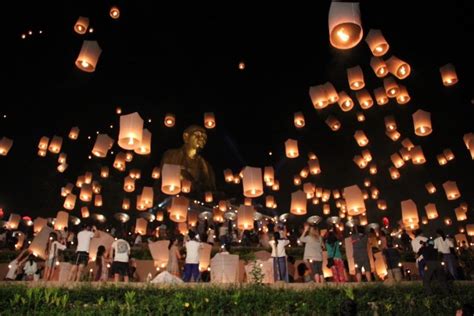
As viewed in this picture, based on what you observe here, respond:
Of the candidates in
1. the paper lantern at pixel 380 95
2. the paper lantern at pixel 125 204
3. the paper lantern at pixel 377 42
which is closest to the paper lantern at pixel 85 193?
the paper lantern at pixel 125 204

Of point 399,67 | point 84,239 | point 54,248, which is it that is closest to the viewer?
point 84,239

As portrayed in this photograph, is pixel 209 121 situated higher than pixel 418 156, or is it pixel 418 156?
pixel 209 121

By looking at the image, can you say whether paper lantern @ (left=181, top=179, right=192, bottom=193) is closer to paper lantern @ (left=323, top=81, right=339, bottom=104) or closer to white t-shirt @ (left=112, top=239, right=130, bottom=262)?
paper lantern @ (left=323, top=81, right=339, bottom=104)

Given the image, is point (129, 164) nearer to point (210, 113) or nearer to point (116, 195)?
point (116, 195)

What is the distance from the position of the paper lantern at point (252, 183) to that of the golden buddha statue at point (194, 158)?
12.0 metres

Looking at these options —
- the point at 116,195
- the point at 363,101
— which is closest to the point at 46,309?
the point at 363,101

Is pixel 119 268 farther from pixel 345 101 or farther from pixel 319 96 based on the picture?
pixel 345 101

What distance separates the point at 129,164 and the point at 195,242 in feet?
58.4

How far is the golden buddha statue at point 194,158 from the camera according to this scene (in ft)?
83.7

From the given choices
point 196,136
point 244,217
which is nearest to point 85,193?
point 244,217

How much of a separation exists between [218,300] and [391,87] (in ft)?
34.2

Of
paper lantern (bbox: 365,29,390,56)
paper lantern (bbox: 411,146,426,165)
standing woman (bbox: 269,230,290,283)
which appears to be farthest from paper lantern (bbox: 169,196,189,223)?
paper lantern (bbox: 411,146,426,165)

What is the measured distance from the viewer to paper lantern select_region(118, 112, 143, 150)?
10.6 m

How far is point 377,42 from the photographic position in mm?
11453
